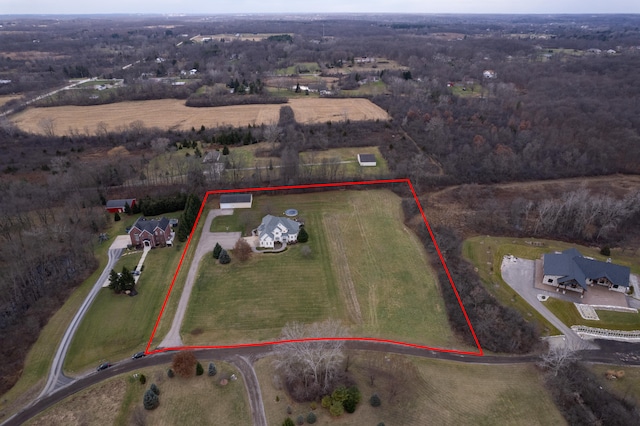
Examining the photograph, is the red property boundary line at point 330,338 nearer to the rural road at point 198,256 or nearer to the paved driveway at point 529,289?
the rural road at point 198,256

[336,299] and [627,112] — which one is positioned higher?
[627,112]

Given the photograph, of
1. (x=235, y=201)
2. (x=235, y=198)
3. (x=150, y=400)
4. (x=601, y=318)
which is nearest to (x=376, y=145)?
(x=235, y=198)

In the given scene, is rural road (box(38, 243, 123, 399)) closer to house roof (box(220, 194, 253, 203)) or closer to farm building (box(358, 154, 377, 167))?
house roof (box(220, 194, 253, 203))

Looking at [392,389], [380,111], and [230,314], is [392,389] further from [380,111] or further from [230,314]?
[380,111]

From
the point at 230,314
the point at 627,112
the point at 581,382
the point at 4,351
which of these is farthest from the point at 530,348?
the point at 627,112

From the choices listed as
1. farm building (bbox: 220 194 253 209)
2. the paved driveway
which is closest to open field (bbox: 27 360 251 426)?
farm building (bbox: 220 194 253 209)

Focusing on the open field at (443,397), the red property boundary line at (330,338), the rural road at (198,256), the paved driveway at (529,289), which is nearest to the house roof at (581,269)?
the paved driveway at (529,289)
